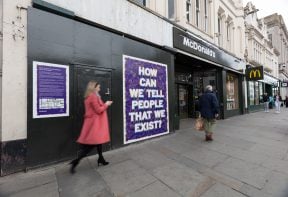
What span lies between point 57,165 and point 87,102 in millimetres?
1562

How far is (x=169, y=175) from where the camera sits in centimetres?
408

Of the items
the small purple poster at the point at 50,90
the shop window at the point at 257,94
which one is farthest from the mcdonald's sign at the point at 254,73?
the small purple poster at the point at 50,90

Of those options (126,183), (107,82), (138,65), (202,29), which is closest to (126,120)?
(107,82)

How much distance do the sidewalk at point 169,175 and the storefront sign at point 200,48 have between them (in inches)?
178

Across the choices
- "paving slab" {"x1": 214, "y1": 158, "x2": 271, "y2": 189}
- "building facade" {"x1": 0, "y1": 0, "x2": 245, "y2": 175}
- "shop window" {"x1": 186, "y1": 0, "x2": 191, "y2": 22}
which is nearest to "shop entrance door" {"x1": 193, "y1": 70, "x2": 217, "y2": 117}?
"building facade" {"x1": 0, "y1": 0, "x2": 245, "y2": 175}

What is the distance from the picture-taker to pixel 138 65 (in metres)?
6.63

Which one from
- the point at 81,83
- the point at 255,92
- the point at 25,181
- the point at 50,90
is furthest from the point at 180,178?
the point at 255,92

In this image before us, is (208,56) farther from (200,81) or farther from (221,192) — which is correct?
(221,192)

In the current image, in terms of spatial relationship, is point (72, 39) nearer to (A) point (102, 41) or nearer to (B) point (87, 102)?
(A) point (102, 41)

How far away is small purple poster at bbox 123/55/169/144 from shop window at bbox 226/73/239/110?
7.49 meters

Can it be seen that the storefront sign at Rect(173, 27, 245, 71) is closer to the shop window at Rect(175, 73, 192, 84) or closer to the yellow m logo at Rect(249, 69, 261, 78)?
the shop window at Rect(175, 73, 192, 84)

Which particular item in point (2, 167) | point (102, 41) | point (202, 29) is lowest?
point (2, 167)

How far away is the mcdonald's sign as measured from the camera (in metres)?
15.1

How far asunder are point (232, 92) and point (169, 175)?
39.4ft
